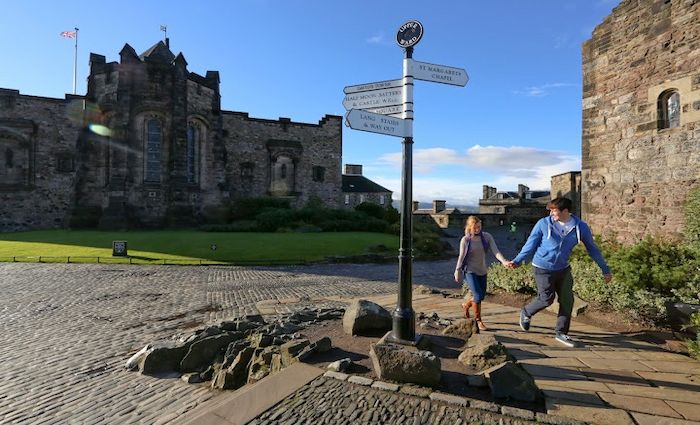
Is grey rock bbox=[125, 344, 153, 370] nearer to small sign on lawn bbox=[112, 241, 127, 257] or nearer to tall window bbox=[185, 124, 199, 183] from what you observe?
small sign on lawn bbox=[112, 241, 127, 257]

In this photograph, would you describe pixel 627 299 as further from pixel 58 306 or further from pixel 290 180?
pixel 290 180

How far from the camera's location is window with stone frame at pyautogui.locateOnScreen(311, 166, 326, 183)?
133 ft

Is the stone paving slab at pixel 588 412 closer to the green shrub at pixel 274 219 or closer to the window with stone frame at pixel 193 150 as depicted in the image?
the green shrub at pixel 274 219

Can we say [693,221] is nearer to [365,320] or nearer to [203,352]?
[365,320]

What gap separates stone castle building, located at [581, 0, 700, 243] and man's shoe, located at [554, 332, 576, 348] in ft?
17.8

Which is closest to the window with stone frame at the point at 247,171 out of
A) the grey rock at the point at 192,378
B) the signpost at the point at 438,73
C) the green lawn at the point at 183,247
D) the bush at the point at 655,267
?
the green lawn at the point at 183,247

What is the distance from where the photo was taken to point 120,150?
27.5 metres

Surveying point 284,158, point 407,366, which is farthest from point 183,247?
point 284,158

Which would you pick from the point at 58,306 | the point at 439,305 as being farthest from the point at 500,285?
the point at 58,306

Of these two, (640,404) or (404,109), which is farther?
(404,109)

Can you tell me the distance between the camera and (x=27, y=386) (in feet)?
16.6

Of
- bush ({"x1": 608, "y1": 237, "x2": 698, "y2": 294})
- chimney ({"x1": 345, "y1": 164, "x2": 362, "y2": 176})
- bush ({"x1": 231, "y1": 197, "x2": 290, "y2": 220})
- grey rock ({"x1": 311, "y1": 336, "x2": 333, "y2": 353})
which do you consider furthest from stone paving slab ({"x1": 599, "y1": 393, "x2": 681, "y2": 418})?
chimney ({"x1": 345, "y1": 164, "x2": 362, "y2": 176})

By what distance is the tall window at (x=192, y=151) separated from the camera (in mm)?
31453

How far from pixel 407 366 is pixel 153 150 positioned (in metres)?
29.5
